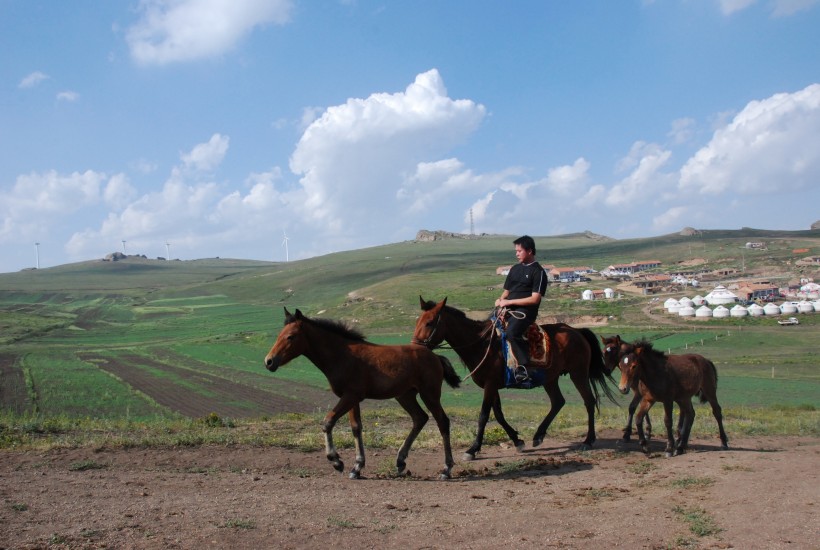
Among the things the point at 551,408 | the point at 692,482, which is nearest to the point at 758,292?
the point at 551,408

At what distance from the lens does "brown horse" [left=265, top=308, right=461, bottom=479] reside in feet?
30.9

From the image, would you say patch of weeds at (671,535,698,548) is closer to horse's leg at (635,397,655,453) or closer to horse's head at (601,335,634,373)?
horse's leg at (635,397,655,453)

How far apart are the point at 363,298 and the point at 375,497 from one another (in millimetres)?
117370

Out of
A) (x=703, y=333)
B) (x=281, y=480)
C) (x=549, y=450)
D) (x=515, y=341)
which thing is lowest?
(x=703, y=333)

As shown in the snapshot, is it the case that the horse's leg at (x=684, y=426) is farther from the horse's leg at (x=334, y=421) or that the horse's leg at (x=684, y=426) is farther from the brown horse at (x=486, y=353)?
the horse's leg at (x=334, y=421)

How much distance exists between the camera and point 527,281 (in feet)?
37.5

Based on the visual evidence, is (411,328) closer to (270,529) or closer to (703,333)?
(703,333)

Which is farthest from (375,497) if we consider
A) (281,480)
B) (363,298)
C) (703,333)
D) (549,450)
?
(363,298)

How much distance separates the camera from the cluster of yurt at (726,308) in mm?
92625

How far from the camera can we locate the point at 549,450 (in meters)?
12.0

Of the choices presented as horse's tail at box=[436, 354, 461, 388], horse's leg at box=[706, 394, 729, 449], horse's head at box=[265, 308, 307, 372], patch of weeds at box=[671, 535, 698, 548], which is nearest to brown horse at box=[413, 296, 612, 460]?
horse's tail at box=[436, 354, 461, 388]

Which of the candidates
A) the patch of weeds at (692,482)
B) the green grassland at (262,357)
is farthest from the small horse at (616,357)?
the patch of weeds at (692,482)

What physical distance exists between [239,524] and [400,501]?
7.21 feet

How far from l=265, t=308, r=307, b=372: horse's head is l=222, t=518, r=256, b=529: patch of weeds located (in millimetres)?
2796
